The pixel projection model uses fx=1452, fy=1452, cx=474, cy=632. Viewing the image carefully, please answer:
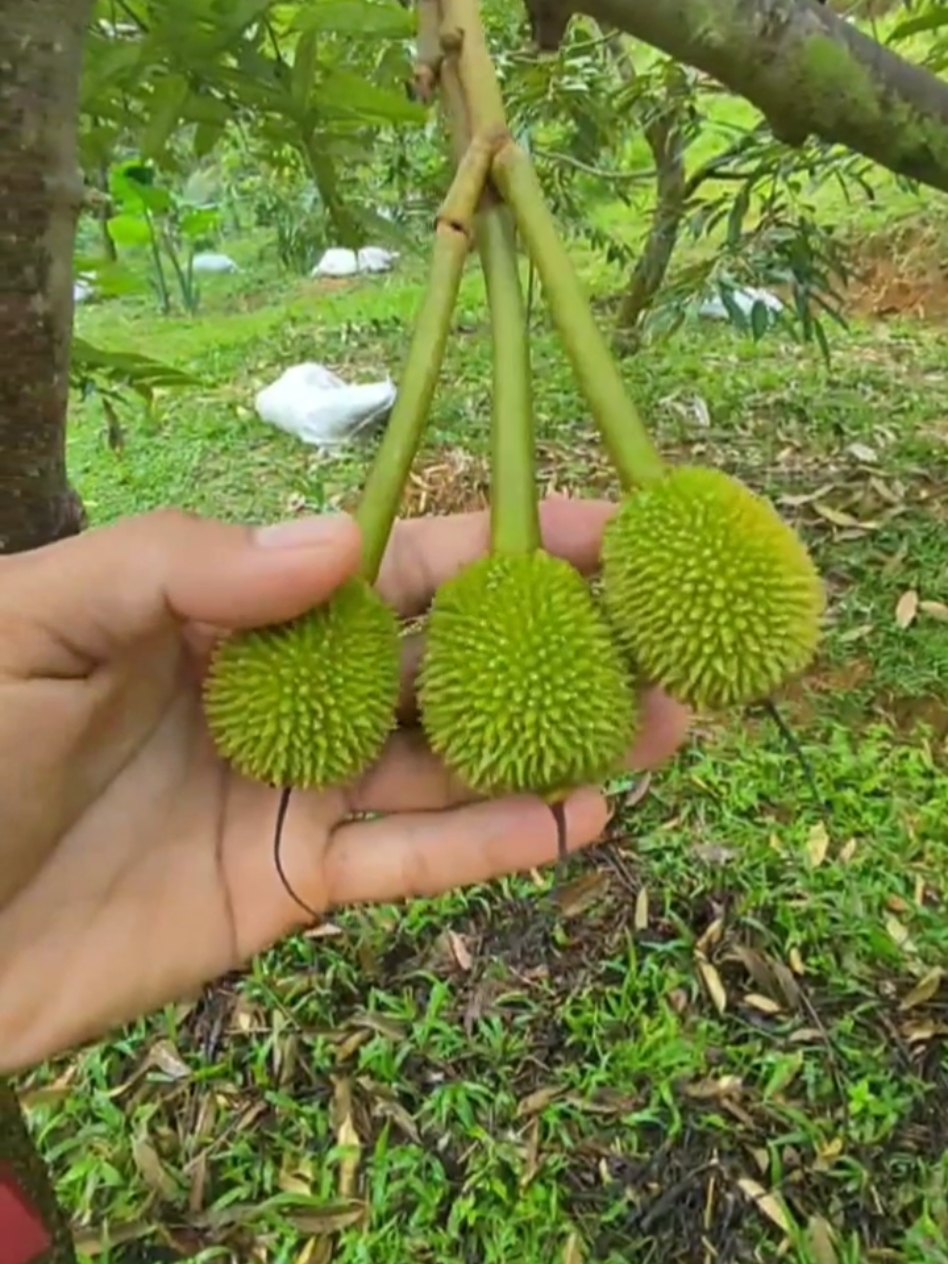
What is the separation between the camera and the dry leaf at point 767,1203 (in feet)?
5.13

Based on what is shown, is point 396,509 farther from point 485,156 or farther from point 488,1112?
point 488,1112

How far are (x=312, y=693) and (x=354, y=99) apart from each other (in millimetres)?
703

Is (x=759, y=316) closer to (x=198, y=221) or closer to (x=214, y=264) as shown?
(x=198, y=221)

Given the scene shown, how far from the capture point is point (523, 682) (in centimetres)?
75

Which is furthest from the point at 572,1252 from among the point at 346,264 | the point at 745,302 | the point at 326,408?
the point at 346,264

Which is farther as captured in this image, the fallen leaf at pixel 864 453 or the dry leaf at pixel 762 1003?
the fallen leaf at pixel 864 453

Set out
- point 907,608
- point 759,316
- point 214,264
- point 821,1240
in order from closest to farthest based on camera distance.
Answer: point 821,1240 < point 759,316 < point 907,608 < point 214,264

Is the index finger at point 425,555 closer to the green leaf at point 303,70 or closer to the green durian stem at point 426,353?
the green durian stem at point 426,353

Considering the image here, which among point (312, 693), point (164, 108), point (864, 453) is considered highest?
point (164, 108)

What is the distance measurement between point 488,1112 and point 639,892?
1.32 feet

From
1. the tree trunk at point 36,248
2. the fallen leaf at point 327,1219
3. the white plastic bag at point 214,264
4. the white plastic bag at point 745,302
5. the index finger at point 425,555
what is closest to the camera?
the tree trunk at point 36,248

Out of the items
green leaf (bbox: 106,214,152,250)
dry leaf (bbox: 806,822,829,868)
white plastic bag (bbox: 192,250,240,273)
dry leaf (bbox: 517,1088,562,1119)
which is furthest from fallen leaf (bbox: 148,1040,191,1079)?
white plastic bag (bbox: 192,250,240,273)

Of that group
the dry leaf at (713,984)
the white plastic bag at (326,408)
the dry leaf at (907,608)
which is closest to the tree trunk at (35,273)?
the dry leaf at (713,984)

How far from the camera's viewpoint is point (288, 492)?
3250mm
